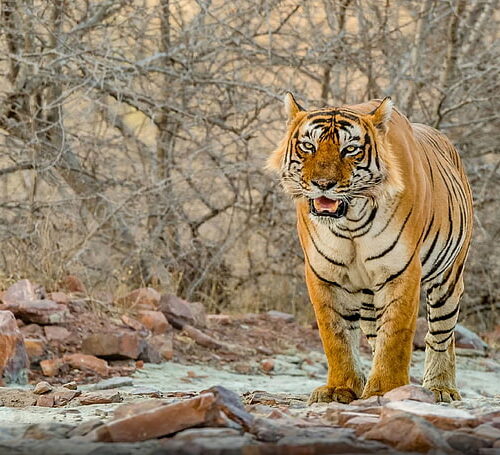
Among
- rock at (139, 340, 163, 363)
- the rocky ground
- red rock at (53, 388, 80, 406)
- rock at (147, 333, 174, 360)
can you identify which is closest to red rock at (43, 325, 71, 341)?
the rocky ground

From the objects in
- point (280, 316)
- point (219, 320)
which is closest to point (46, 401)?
point (219, 320)

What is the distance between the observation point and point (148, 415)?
3477mm

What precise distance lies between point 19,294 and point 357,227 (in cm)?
379

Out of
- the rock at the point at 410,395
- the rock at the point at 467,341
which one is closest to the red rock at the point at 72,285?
the rock at the point at 467,341

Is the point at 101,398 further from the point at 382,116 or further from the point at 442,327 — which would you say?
the point at 442,327

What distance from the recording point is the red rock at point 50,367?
7.14 metres

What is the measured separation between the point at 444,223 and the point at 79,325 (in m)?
3.36

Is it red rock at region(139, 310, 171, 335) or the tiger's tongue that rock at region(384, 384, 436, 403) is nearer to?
the tiger's tongue

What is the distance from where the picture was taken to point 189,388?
7.09 metres

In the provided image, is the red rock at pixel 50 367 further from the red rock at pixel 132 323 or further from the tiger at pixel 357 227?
the tiger at pixel 357 227

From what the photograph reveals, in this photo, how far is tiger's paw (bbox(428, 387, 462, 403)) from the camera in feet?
19.1

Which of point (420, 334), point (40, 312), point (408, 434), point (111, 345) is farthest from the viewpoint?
point (420, 334)

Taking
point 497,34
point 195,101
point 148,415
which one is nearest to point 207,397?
point 148,415

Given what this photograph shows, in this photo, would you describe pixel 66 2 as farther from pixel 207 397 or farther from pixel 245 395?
pixel 207 397
